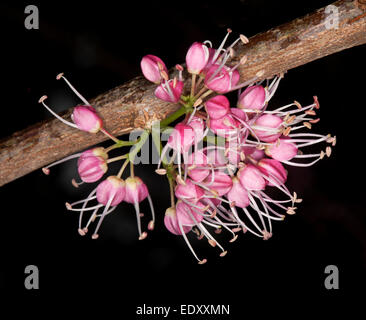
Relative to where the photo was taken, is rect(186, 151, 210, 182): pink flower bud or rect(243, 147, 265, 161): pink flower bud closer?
rect(186, 151, 210, 182): pink flower bud

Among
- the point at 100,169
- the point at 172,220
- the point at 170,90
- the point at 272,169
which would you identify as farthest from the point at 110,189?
the point at 272,169

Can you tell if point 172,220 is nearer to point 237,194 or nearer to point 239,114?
point 237,194

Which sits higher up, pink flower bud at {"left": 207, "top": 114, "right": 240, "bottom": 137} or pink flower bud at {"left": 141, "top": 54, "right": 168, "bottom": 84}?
pink flower bud at {"left": 141, "top": 54, "right": 168, "bottom": 84}

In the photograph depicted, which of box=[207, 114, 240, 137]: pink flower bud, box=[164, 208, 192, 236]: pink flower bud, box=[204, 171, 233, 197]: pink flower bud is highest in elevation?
box=[207, 114, 240, 137]: pink flower bud

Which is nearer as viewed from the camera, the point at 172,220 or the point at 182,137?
the point at 182,137

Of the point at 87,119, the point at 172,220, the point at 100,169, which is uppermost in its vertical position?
the point at 87,119

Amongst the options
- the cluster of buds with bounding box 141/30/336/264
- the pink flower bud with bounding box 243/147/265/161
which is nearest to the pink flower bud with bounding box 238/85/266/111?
the cluster of buds with bounding box 141/30/336/264

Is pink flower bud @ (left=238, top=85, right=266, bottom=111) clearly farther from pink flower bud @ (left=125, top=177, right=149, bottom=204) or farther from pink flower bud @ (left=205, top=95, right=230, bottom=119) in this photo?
pink flower bud @ (left=125, top=177, right=149, bottom=204)
